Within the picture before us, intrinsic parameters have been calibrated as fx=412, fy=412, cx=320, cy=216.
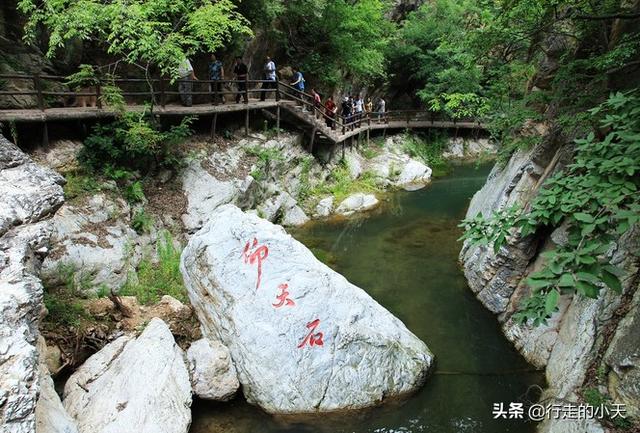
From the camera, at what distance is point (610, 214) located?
371cm

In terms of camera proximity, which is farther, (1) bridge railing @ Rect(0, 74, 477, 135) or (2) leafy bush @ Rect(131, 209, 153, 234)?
(1) bridge railing @ Rect(0, 74, 477, 135)

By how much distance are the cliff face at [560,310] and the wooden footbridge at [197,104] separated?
9.01 m

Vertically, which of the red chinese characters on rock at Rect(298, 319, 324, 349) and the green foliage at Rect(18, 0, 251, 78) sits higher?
the green foliage at Rect(18, 0, 251, 78)

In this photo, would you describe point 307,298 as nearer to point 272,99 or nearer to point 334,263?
point 334,263

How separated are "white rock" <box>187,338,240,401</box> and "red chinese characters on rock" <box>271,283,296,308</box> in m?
1.24

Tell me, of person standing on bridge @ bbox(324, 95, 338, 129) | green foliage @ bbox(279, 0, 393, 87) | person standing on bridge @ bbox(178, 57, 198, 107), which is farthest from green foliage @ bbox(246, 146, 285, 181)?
green foliage @ bbox(279, 0, 393, 87)

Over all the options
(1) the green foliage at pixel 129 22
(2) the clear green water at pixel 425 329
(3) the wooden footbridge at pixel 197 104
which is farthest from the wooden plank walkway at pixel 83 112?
(2) the clear green water at pixel 425 329

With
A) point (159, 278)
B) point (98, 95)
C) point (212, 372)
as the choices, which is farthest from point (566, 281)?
point (98, 95)

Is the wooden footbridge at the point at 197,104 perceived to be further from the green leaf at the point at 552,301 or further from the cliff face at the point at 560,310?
the green leaf at the point at 552,301

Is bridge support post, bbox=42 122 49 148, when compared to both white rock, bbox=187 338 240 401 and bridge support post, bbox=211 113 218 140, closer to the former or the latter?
bridge support post, bbox=211 113 218 140

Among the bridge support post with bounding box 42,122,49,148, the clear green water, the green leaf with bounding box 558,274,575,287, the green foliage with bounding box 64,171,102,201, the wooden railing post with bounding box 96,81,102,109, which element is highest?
the wooden railing post with bounding box 96,81,102,109

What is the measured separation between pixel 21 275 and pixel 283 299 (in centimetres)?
379

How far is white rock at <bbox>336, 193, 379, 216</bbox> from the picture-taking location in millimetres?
17500

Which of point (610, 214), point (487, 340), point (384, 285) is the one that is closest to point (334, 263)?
point (384, 285)
